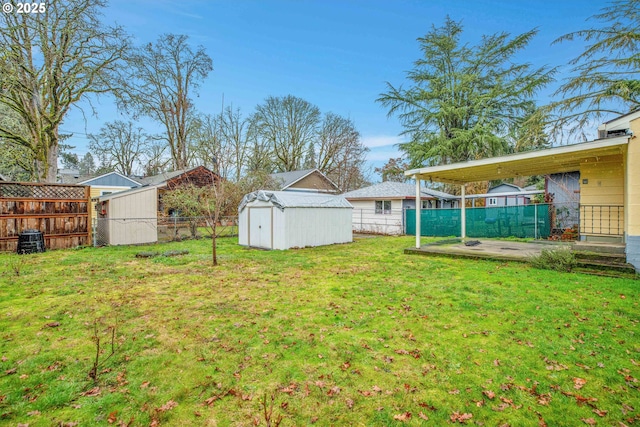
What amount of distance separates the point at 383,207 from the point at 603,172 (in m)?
10.9

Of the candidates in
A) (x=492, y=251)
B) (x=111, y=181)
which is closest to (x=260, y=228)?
(x=492, y=251)

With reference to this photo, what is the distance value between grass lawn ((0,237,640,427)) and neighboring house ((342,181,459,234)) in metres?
11.3

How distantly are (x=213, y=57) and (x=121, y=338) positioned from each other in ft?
85.6

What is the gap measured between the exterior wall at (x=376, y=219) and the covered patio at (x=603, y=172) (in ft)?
23.7

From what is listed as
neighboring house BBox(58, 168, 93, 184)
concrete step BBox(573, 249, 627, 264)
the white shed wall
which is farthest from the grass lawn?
neighboring house BBox(58, 168, 93, 184)

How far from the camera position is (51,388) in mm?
2674

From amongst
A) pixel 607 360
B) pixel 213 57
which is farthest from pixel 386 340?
pixel 213 57

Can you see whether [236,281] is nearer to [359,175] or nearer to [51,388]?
[51,388]

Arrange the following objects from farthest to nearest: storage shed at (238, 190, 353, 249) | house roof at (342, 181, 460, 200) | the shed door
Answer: house roof at (342, 181, 460, 200)
the shed door
storage shed at (238, 190, 353, 249)

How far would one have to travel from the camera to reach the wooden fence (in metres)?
10.2

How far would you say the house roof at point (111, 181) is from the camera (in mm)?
25188

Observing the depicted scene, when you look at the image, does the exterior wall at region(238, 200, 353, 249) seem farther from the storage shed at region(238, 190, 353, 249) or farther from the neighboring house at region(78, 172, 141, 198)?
the neighboring house at region(78, 172, 141, 198)

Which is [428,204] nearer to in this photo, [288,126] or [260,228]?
[260,228]

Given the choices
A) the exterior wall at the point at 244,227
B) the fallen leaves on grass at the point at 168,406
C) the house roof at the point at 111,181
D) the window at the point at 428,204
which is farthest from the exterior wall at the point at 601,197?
the house roof at the point at 111,181
